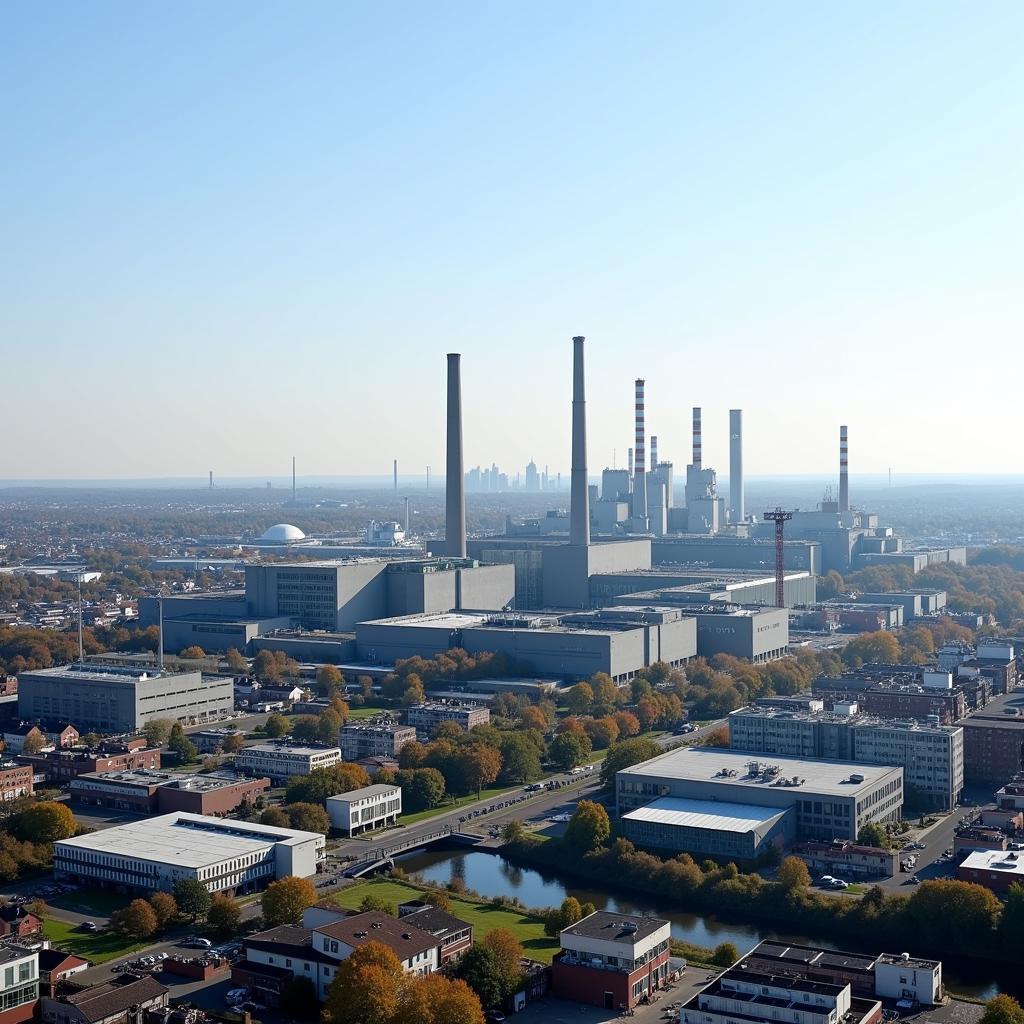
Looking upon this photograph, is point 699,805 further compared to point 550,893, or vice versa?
point 699,805

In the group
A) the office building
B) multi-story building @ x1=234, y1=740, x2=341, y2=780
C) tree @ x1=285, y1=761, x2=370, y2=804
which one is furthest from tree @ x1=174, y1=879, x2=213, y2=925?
multi-story building @ x1=234, y1=740, x2=341, y2=780

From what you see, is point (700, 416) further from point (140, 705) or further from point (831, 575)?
point (140, 705)

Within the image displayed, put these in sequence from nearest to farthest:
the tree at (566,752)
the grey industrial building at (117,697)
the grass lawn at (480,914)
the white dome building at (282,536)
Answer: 1. the grass lawn at (480,914)
2. the tree at (566,752)
3. the grey industrial building at (117,697)
4. the white dome building at (282,536)

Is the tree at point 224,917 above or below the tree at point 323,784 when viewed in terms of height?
below

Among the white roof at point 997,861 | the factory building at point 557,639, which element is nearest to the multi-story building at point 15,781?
the factory building at point 557,639

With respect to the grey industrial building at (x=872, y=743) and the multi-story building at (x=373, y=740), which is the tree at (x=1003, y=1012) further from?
the multi-story building at (x=373, y=740)

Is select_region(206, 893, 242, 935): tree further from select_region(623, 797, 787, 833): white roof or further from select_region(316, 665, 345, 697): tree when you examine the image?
select_region(316, 665, 345, 697): tree

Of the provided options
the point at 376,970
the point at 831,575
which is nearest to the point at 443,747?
the point at 376,970
